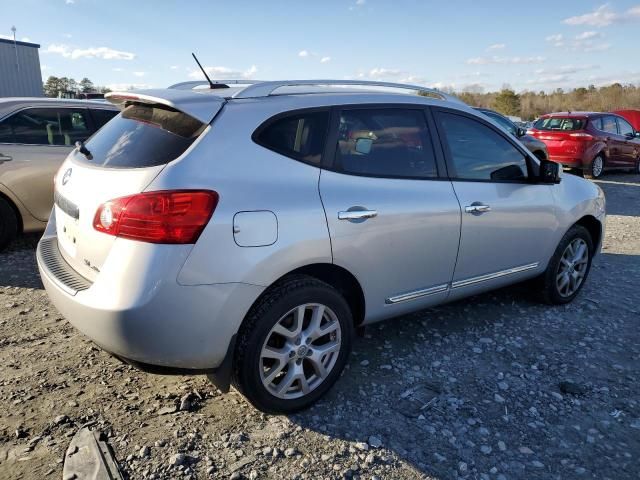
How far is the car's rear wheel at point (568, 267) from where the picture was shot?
4.35 m

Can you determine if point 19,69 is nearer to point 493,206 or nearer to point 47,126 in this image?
point 47,126

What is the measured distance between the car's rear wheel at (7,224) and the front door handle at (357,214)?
13.7 ft

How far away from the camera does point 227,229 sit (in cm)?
237

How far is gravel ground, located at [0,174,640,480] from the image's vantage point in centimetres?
248

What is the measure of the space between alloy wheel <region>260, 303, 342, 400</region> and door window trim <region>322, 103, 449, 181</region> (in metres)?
0.79

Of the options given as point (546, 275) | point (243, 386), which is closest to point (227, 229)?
point (243, 386)

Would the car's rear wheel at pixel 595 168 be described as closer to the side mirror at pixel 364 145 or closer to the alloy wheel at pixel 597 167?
the alloy wheel at pixel 597 167

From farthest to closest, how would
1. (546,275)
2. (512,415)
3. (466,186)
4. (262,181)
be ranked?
(546,275) → (466,186) → (512,415) → (262,181)

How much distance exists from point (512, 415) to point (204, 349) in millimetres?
1779

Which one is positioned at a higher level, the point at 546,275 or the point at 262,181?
the point at 262,181

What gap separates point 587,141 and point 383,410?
1163 cm

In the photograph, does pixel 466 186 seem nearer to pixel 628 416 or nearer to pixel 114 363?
pixel 628 416

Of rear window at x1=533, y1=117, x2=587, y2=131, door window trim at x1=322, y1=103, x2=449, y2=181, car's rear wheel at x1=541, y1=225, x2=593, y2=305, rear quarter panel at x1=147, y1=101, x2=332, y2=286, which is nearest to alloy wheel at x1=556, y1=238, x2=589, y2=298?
car's rear wheel at x1=541, y1=225, x2=593, y2=305

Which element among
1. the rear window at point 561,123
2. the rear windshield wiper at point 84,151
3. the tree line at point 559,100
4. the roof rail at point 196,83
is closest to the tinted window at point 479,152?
the roof rail at point 196,83
